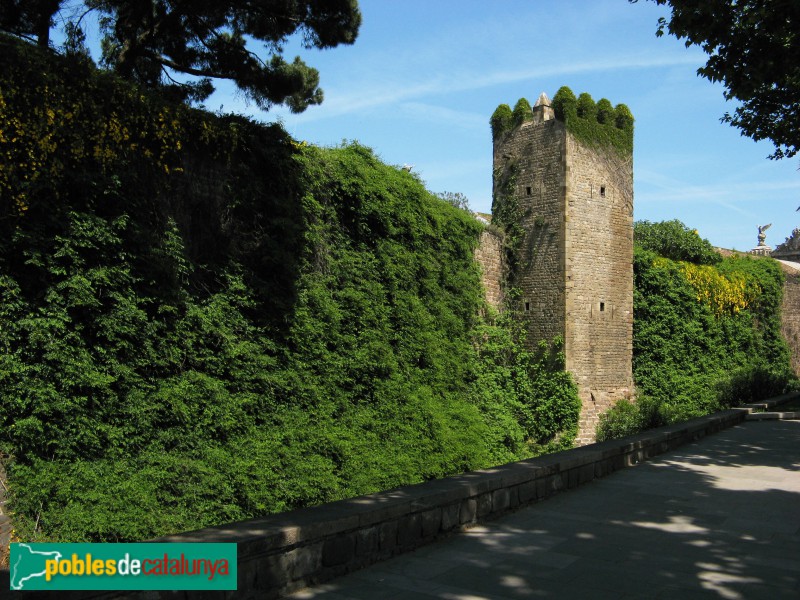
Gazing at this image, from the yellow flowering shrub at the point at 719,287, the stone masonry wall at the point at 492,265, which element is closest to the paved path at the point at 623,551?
the stone masonry wall at the point at 492,265

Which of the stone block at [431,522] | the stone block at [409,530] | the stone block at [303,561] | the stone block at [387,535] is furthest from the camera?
the stone block at [431,522]

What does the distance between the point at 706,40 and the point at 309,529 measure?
6.75 metres

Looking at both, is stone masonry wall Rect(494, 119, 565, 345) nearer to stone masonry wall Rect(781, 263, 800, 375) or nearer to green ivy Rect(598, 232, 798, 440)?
green ivy Rect(598, 232, 798, 440)

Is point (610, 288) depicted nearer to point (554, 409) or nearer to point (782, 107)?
point (554, 409)

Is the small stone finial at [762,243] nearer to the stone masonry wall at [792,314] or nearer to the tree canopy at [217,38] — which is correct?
the stone masonry wall at [792,314]

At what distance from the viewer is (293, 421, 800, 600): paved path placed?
3795 millimetres

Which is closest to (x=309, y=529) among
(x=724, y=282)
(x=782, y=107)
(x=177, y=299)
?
(x=177, y=299)

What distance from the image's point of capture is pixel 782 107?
960 centimetres

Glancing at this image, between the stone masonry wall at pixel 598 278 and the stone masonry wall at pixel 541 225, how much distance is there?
0.69 feet

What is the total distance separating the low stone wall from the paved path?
0.30 feet

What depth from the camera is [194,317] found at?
7637 mm

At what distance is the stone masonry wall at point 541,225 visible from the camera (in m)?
15.1

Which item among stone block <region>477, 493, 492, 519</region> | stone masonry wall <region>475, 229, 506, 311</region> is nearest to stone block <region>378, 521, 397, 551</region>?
stone block <region>477, 493, 492, 519</region>

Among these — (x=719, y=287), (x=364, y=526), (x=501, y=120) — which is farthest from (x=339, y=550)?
(x=719, y=287)
